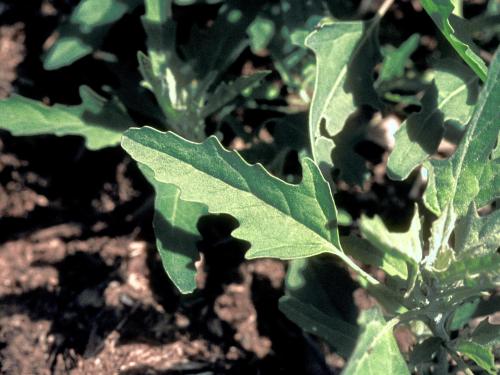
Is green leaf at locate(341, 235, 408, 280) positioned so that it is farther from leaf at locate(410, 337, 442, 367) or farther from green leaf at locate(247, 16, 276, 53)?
green leaf at locate(247, 16, 276, 53)

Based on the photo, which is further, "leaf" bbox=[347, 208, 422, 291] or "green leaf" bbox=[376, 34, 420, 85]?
"green leaf" bbox=[376, 34, 420, 85]

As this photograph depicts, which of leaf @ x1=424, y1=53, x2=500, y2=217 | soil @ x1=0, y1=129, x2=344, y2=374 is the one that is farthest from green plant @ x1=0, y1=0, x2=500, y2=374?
soil @ x1=0, y1=129, x2=344, y2=374

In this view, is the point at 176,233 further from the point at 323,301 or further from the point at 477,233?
the point at 477,233

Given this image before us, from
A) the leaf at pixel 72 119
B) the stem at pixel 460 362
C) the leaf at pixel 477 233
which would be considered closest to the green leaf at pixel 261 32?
the leaf at pixel 72 119

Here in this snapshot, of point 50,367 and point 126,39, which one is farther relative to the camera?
point 126,39

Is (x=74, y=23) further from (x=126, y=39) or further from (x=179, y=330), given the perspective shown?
(x=179, y=330)

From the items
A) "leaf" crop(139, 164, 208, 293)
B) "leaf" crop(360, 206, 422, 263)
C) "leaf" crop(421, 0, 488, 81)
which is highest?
"leaf" crop(421, 0, 488, 81)

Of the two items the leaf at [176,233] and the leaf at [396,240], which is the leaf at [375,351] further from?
the leaf at [176,233]

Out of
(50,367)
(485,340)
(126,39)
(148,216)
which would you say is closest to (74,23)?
(126,39)

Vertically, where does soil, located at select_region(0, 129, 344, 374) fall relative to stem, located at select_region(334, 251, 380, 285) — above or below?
below

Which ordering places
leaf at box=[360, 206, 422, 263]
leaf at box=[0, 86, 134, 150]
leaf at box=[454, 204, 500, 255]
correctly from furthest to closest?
leaf at box=[0, 86, 134, 150], leaf at box=[360, 206, 422, 263], leaf at box=[454, 204, 500, 255]
